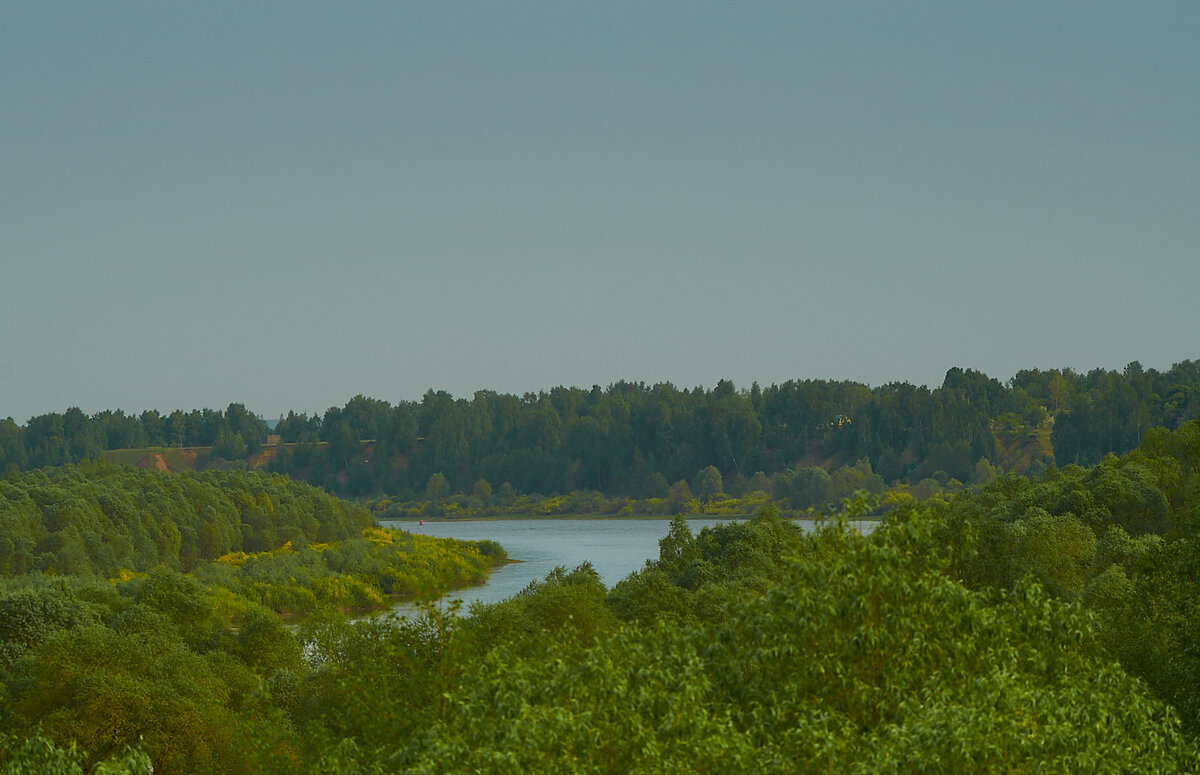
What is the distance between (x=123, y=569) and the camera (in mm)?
93938

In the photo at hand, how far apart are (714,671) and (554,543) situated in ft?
394

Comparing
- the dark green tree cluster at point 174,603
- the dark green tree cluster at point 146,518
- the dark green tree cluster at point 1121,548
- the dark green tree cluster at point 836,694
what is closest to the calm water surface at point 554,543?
the dark green tree cluster at point 174,603

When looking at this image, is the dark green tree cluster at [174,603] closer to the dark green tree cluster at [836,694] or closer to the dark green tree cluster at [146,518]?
the dark green tree cluster at [146,518]

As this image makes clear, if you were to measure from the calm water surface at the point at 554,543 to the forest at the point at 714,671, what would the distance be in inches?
1033

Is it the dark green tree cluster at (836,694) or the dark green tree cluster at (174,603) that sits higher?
the dark green tree cluster at (836,694)

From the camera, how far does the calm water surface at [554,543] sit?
98.4 meters

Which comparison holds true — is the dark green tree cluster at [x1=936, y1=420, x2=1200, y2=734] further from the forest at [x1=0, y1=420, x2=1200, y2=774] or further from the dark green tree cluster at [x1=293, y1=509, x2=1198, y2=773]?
the dark green tree cluster at [x1=293, y1=509, x2=1198, y2=773]

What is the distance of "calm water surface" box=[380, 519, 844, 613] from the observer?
323 feet

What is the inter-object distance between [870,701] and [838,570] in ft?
6.38

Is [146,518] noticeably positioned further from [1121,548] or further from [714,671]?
[714,671]

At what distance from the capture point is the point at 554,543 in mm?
140000

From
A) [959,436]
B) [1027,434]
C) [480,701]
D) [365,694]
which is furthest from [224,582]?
[1027,434]

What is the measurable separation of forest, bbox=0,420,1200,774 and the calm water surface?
86.1 ft

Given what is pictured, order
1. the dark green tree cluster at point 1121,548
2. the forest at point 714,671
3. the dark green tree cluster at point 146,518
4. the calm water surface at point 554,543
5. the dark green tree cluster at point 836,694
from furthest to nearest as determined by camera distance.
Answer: the calm water surface at point 554,543 < the dark green tree cluster at point 146,518 < the dark green tree cluster at point 1121,548 < the forest at point 714,671 < the dark green tree cluster at point 836,694
